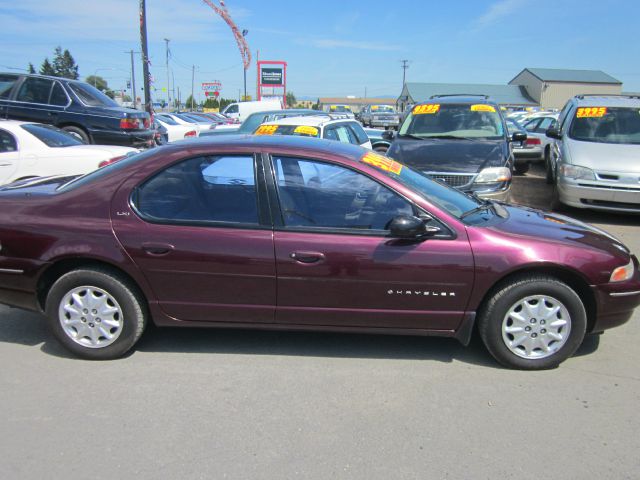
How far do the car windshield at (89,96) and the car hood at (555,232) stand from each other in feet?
31.2

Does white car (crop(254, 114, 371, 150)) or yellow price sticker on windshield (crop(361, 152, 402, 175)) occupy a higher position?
white car (crop(254, 114, 371, 150))

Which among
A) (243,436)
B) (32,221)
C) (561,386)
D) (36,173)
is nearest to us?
(243,436)

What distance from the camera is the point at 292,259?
337 cm

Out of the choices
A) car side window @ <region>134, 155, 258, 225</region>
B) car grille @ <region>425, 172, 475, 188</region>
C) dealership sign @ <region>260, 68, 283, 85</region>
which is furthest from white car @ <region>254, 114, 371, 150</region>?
dealership sign @ <region>260, 68, 283, 85</region>

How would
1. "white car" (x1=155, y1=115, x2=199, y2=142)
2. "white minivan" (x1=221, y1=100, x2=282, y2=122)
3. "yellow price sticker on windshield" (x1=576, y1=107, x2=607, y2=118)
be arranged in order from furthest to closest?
"white minivan" (x1=221, y1=100, x2=282, y2=122) → "white car" (x1=155, y1=115, x2=199, y2=142) → "yellow price sticker on windshield" (x1=576, y1=107, x2=607, y2=118)

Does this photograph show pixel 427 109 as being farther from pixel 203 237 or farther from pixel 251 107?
pixel 251 107

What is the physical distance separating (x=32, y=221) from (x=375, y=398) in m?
2.57

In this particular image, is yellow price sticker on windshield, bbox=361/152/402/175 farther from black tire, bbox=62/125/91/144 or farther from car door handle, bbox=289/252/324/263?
black tire, bbox=62/125/91/144

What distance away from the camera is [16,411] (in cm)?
302

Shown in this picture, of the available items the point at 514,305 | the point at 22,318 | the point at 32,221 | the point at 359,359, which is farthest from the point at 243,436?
Answer: the point at 22,318

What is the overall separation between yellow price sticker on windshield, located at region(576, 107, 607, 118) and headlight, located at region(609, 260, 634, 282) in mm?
6023

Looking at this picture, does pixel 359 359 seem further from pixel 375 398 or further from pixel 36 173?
pixel 36 173

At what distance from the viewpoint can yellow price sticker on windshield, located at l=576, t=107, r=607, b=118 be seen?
28.3 ft

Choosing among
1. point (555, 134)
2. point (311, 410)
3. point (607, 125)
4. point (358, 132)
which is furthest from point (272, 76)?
point (311, 410)
